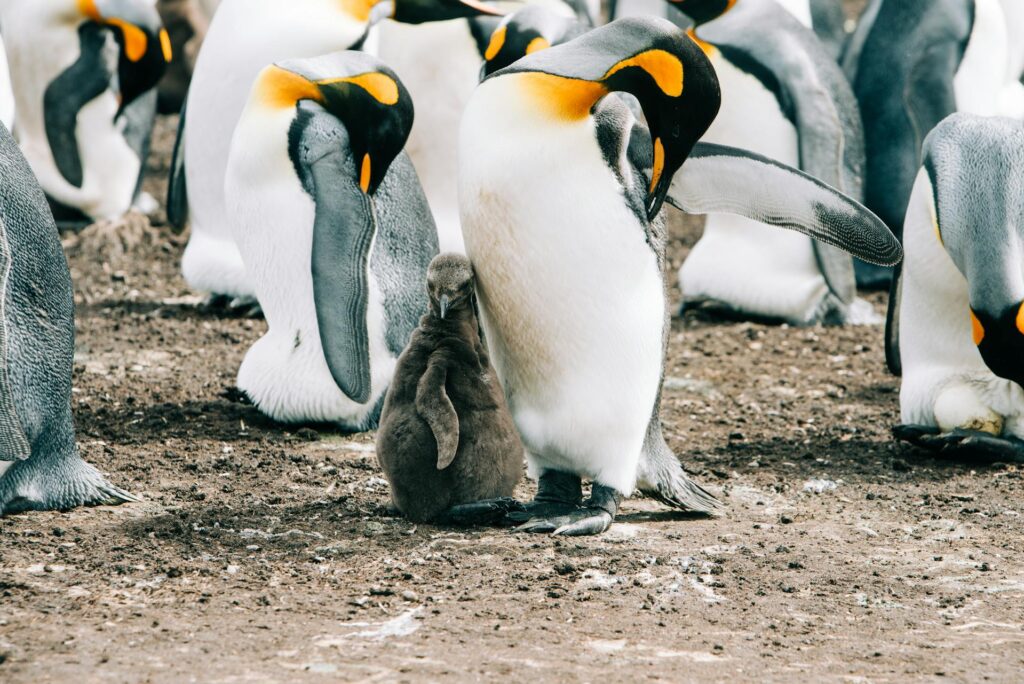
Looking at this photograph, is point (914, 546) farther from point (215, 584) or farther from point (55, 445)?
point (55, 445)

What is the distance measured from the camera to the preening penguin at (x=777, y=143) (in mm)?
6141

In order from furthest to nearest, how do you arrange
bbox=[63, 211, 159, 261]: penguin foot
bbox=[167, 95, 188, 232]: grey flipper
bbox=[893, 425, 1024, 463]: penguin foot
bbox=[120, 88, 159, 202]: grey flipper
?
bbox=[120, 88, 159, 202]: grey flipper → bbox=[63, 211, 159, 261]: penguin foot → bbox=[167, 95, 188, 232]: grey flipper → bbox=[893, 425, 1024, 463]: penguin foot

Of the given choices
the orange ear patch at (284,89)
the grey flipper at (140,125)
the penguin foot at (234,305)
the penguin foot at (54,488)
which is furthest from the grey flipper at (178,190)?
the penguin foot at (54,488)

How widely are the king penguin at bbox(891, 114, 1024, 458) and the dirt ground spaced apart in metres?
0.18

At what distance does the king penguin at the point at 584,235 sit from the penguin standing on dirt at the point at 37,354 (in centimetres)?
102

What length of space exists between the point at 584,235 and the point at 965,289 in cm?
151

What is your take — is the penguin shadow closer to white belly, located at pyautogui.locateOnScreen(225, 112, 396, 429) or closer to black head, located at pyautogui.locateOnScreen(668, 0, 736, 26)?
white belly, located at pyautogui.locateOnScreen(225, 112, 396, 429)

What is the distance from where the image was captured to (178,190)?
6.37m

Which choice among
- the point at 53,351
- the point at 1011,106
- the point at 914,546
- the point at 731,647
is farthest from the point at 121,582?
the point at 1011,106

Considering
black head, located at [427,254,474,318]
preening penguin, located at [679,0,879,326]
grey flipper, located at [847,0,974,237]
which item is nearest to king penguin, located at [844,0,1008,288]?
grey flipper, located at [847,0,974,237]

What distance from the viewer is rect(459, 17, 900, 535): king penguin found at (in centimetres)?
340

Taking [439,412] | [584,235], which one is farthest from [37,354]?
[584,235]

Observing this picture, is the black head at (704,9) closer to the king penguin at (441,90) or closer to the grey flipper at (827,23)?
the king penguin at (441,90)

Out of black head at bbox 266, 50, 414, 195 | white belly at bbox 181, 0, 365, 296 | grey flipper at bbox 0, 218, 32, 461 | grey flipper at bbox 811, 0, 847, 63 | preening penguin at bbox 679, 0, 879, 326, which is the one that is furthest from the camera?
grey flipper at bbox 811, 0, 847, 63
